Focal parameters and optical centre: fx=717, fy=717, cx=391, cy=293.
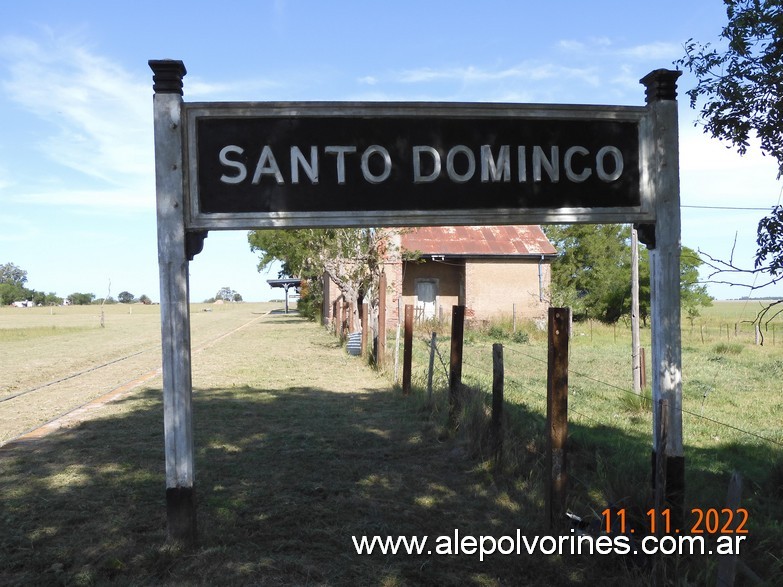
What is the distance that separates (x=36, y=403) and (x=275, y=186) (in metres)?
8.82

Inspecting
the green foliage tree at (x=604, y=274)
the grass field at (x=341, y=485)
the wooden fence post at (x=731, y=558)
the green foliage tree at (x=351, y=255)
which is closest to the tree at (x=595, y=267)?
the green foliage tree at (x=604, y=274)

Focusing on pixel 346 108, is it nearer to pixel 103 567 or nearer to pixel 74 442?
pixel 103 567

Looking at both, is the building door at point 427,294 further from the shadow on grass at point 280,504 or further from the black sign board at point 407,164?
the black sign board at point 407,164

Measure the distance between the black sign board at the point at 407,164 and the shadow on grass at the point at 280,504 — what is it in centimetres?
223

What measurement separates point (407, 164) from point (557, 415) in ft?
6.93

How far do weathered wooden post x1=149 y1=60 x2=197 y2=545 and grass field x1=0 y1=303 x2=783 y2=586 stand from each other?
1.03ft

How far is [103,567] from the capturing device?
454 centimetres

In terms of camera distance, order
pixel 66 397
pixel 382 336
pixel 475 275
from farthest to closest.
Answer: pixel 475 275 < pixel 382 336 < pixel 66 397

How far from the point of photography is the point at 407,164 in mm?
5164

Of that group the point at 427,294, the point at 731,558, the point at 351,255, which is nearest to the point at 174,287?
the point at 731,558

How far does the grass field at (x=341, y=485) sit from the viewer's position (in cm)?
450

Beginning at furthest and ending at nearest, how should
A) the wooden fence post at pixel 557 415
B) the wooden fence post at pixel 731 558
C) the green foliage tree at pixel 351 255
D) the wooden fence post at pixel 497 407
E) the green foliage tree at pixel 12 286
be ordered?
the green foliage tree at pixel 12 286 → the green foliage tree at pixel 351 255 → the wooden fence post at pixel 497 407 → the wooden fence post at pixel 557 415 → the wooden fence post at pixel 731 558

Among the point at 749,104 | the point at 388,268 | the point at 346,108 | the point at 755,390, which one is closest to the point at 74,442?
the point at 346,108

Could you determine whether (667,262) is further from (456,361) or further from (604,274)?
(604,274)
